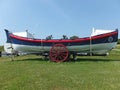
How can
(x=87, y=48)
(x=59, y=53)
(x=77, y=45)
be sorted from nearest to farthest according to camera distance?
1. (x=59, y=53)
2. (x=77, y=45)
3. (x=87, y=48)

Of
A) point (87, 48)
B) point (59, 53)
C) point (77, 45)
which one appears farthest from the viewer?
point (87, 48)

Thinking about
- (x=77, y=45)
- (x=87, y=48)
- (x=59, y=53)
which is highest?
(x=77, y=45)

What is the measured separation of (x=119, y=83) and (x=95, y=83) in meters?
0.88

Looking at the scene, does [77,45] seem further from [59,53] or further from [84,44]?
[59,53]

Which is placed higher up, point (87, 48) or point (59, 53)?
point (87, 48)

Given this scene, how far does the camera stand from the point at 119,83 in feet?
37.2

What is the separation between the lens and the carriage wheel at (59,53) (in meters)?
22.5

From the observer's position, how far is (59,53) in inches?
891

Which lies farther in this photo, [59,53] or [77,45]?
[77,45]

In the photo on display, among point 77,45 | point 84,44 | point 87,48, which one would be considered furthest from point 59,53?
point 87,48

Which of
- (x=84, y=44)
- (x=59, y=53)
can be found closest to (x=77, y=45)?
(x=84, y=44)

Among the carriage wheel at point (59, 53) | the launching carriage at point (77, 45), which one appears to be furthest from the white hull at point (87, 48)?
the carriage wheel at point (59, 53)

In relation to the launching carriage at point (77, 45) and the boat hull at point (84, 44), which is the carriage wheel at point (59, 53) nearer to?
the launching carriage at point (77, 45)

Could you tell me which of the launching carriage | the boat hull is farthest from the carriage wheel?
the boat hull
